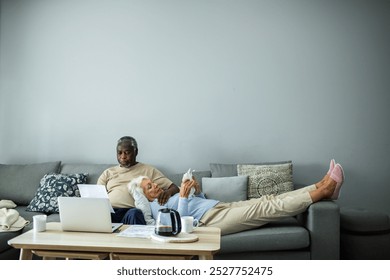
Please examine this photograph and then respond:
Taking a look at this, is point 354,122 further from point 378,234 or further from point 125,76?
point 125,76

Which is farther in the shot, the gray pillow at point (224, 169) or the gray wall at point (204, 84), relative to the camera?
the gray wall at point (204, 84)

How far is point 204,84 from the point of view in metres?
3.79

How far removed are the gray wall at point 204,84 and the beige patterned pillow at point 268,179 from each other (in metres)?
0.39

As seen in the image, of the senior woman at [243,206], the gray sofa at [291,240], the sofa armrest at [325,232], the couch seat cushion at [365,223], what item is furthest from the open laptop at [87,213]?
the couch seat cushion at [365,223]

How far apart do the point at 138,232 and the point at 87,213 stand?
0.89 ft

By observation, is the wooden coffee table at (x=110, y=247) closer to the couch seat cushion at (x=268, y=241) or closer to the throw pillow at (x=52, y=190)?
the couch seat cushion at (x=268, y=241)

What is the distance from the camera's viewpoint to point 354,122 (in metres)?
3.69

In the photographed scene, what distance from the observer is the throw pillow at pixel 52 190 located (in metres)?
3.19

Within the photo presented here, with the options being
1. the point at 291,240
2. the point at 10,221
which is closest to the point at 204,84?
the point at 291,240

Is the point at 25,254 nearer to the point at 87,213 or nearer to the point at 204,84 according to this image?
the point at 87,213

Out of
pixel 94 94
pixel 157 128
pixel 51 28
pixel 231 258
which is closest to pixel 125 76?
pixel 94 94

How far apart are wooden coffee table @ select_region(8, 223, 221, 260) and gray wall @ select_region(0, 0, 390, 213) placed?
192 centimetres

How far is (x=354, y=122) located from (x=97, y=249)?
277 cm

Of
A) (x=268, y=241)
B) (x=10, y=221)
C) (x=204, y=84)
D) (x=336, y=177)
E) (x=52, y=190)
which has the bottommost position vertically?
(x=268, y=241)
